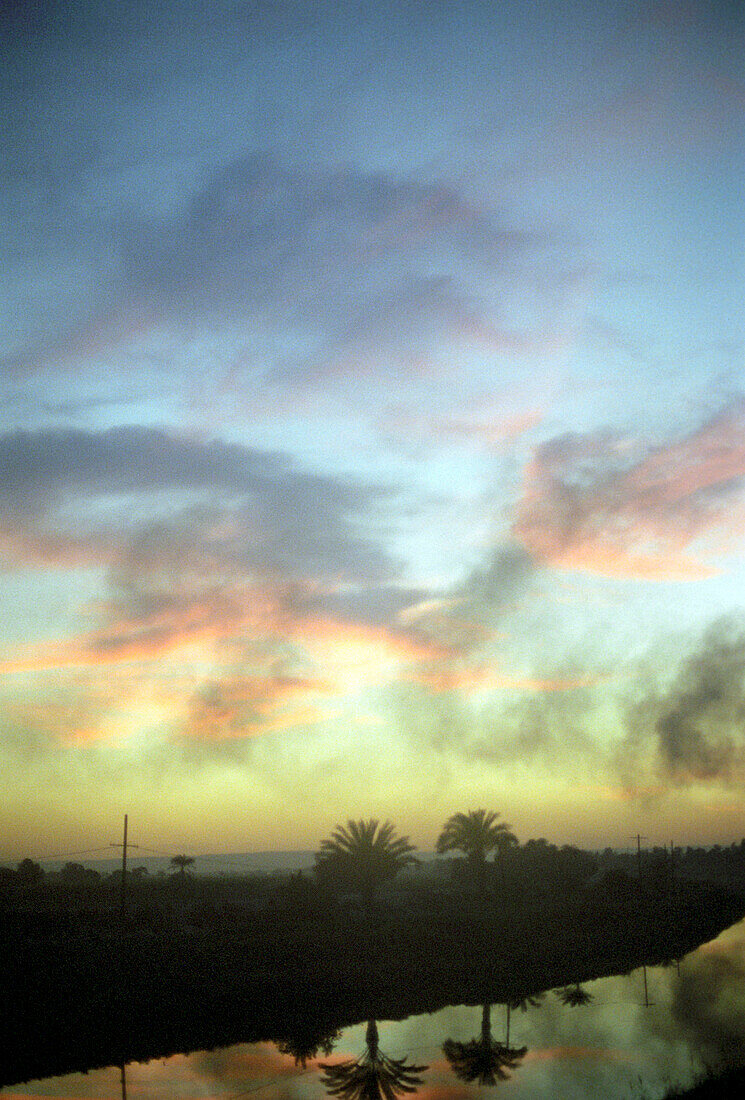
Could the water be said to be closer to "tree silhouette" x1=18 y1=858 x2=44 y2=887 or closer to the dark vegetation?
the dark vegetation

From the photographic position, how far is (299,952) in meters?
39.8

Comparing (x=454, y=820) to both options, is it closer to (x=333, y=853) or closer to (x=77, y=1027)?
(x=333, y=853)

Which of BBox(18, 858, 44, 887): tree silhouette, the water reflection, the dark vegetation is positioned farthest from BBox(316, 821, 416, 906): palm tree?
BBox(18, 858, 44, 887): tree silhouette

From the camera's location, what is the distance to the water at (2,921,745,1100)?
976 inches

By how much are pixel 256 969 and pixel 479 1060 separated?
11536mm

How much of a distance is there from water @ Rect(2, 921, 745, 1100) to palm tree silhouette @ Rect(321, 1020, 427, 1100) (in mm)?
32

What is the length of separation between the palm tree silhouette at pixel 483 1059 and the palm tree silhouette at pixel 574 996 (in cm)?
920

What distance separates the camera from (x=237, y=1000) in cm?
3391

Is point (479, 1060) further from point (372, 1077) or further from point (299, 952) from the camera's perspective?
point (299, 952)

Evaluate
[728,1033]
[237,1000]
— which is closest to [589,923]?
[728,1033]

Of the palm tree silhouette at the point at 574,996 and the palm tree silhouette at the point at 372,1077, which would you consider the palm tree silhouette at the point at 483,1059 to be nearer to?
the palm tree silhouette at the point at 372,1077

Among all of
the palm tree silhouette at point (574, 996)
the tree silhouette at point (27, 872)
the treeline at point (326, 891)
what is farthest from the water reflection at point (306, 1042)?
the tree silhouette at point (27, 872)

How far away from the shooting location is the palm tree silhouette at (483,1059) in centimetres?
2672

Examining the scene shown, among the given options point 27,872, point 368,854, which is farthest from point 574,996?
point 27,872
